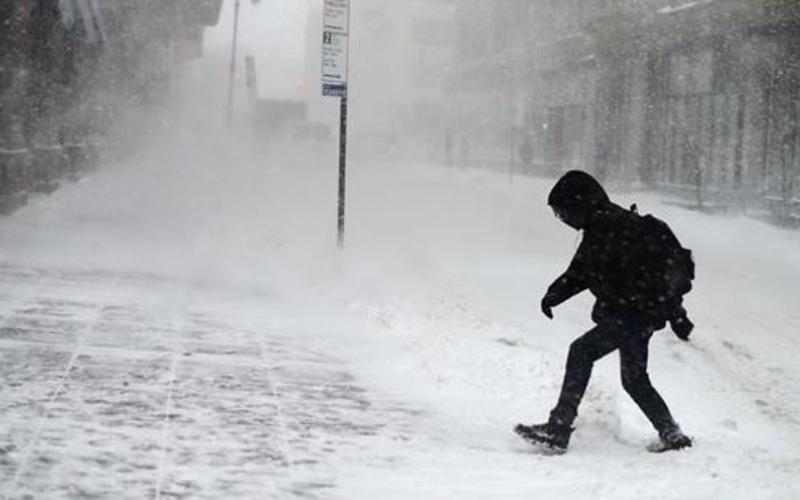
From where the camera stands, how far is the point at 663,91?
3006cm

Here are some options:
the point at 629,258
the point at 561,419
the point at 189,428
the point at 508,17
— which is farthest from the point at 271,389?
the point at 508,17

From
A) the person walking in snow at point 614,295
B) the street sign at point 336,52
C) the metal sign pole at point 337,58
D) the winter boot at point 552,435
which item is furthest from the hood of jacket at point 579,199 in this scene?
the street sign at point 336,52

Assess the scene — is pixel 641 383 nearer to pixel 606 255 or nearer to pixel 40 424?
pixel 606 255

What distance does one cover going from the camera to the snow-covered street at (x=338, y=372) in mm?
5074

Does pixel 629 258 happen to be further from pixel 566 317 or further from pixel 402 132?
pixel 402 132

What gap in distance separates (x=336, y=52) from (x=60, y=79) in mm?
9734

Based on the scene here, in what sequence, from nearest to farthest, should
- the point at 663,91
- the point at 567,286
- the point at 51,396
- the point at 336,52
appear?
the point at 567,286, the point at 51,396, the point at 336,52, the point at 663,91

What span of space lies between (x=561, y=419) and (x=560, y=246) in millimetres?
11943

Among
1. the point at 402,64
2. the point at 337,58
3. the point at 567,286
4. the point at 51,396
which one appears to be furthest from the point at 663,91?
the point at 402,64

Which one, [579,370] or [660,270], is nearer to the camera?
[660,270]

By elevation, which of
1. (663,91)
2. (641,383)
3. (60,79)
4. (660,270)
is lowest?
(641,383)

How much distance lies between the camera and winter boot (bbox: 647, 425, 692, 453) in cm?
563

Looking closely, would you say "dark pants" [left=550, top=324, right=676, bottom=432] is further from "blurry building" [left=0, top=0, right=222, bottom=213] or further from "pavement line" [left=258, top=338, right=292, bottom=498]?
"blurry building" [left=0, top=0, right=222, bottom=213]

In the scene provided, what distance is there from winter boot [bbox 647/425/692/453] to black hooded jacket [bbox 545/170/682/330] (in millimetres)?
622
